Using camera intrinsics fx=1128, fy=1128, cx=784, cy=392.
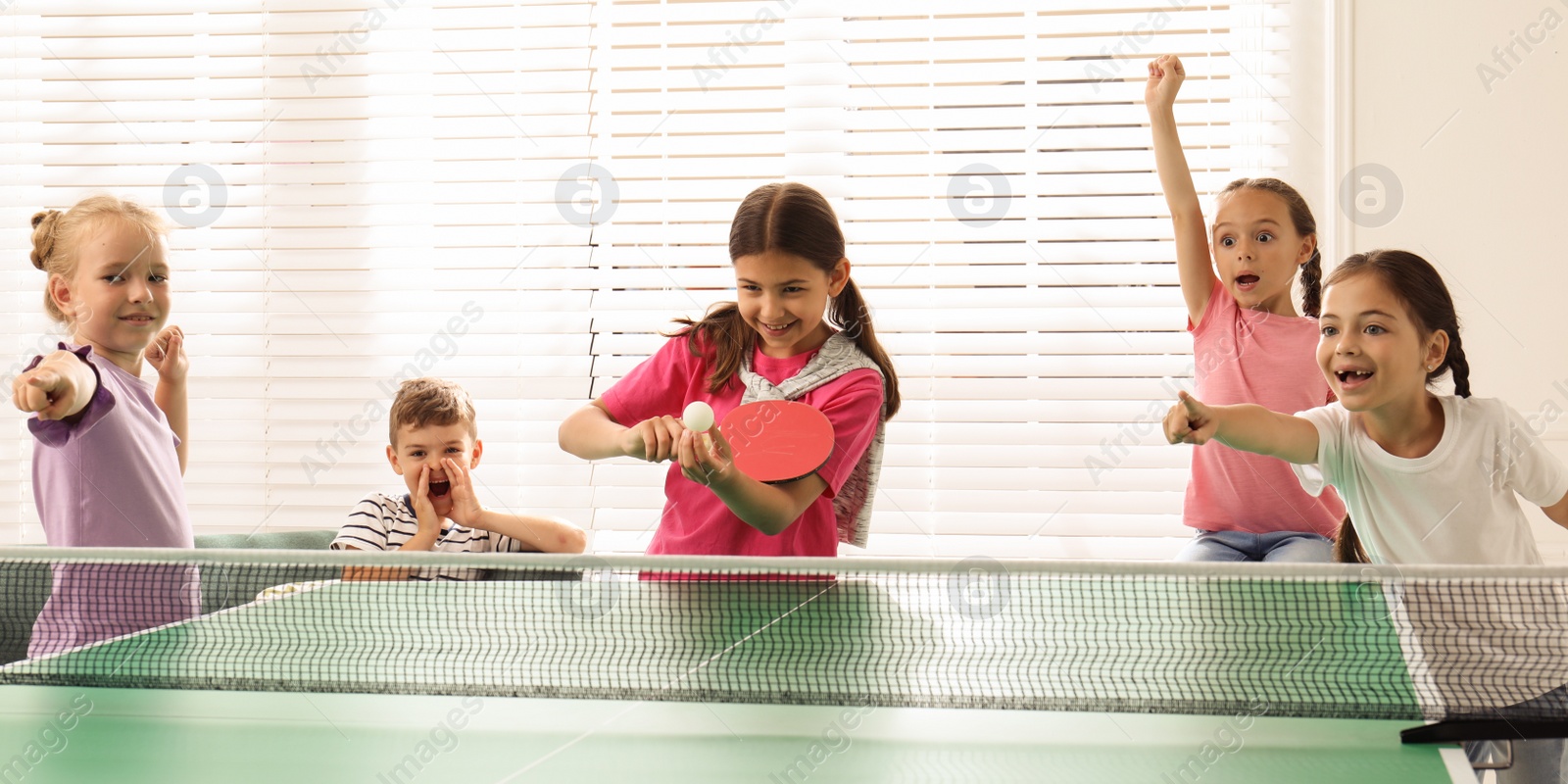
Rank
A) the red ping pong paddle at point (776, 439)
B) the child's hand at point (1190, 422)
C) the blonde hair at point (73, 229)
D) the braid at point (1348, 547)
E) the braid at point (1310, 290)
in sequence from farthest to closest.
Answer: the braid at point (1310, 290) < the blonde hair at point (73, 229) < the braid at point (1348, 547) < the red ping pong paddle at point (776, 439) < the child's hand at point (1190, 422)

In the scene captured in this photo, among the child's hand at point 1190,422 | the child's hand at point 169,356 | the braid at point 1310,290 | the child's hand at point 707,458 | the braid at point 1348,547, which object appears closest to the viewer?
the child's hand at point 1190,422

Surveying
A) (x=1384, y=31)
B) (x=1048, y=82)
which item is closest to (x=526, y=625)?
(x=1048, y=82)

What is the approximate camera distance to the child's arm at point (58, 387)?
5.98ft

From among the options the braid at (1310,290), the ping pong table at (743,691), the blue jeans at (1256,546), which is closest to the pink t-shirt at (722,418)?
the ping pong table at (743,691)

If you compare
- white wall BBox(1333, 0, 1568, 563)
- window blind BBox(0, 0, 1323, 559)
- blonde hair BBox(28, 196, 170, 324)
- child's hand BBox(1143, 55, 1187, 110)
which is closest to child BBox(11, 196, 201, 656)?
blonde hair BBox(28, 196, 170, 324)

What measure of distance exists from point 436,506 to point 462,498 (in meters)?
0.13

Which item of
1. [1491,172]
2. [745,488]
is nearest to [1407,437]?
[745,488]

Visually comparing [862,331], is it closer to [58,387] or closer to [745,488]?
[745,488]

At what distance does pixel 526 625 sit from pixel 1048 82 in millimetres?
2400

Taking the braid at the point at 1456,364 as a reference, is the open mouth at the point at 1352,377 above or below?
below

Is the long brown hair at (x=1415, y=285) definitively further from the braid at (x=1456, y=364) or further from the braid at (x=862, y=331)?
the braid at (x=862, y=331)

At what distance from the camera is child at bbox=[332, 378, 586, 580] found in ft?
7.84

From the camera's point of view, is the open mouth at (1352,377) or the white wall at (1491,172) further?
the white wall at (1491,172)

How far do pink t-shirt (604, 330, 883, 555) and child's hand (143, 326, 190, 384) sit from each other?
3.29ft
